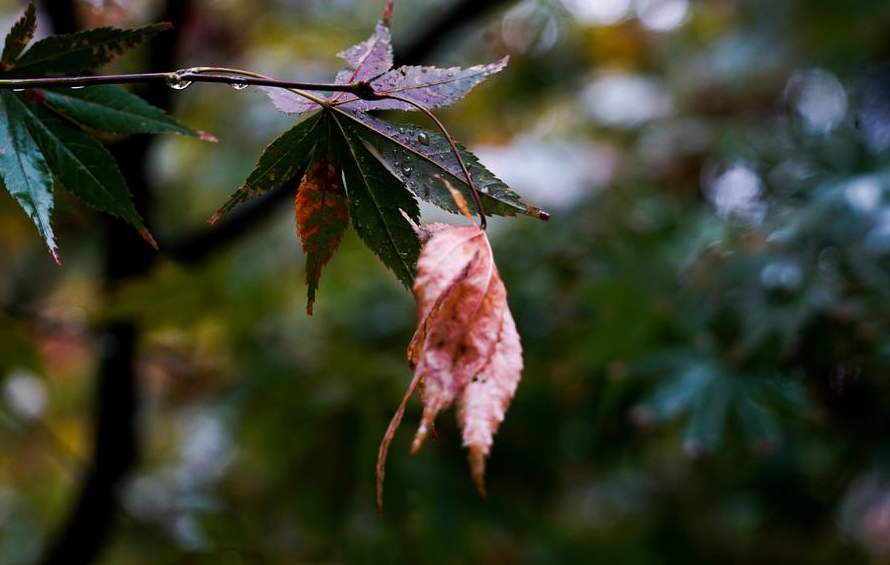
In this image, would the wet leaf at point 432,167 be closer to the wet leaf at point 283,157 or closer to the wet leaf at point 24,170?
the wet leaf at point 283,157

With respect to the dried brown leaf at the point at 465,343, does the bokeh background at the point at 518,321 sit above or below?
above

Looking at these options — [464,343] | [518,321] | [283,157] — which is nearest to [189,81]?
[283,157]

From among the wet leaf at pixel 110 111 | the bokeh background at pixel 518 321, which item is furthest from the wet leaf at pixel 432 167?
the bokeh background at pixel 518 321

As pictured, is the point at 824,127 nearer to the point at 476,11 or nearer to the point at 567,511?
the point at 476,11

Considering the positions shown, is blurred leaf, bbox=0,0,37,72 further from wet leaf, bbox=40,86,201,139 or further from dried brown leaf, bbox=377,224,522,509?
dried brown leaf, bbox=377,224,522,509

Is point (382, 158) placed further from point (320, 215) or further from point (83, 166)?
point (83, 166)

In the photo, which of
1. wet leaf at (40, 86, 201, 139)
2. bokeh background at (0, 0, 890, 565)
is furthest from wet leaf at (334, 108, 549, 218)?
bokeh background at (0, 0, 890, 565)
